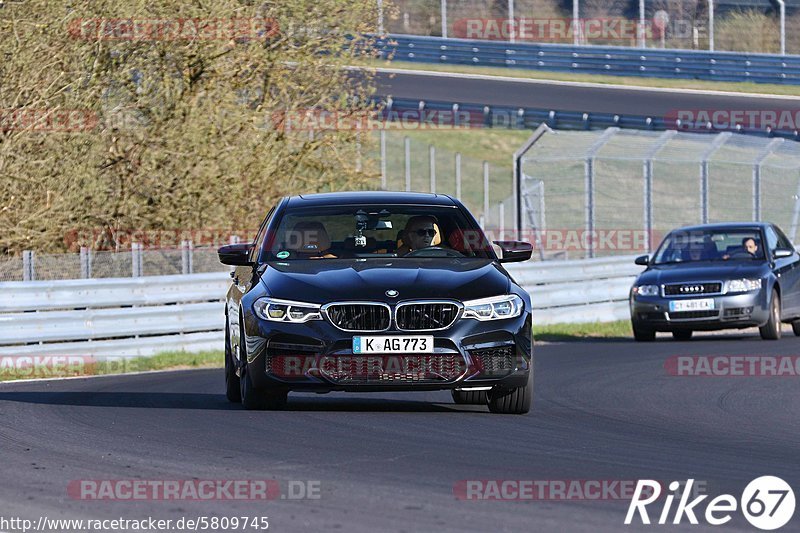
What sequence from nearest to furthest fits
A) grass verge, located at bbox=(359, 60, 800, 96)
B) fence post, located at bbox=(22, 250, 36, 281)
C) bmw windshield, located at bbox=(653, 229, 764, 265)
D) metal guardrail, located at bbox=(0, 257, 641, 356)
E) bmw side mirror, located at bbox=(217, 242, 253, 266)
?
bmw side mirror, located at bbox=(217, 242, 253, 266)
metal guardrail, located at bbox=(0, 257, 641, 356)
fence post, located at bbox=(22, 250, 36, 281)
bmw windshield, located at bbox=(653, 229, 764, 265)
grass verge, located at bbox=(359, 60, 800, 96)

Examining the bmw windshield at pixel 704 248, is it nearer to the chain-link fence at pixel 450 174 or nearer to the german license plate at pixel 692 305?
the german license plate at pixel 692 305

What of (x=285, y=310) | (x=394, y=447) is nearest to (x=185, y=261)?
(x=285, y=310)

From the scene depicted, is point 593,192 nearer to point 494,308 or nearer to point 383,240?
point 383,240

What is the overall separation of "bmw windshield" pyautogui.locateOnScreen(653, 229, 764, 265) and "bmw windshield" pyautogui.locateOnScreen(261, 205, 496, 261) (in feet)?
32.3

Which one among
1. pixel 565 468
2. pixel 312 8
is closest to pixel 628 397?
pixel 565 468

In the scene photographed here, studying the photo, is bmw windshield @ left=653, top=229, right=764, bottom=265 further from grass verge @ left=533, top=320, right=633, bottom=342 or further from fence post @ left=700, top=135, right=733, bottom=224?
fence post @ left=700, top=135, right=733, bottom=224

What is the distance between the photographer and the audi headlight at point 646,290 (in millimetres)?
19969

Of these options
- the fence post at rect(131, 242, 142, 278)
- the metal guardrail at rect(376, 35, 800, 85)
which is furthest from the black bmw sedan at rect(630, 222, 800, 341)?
the metal guardrail at rect(376, 35, 800, 85)

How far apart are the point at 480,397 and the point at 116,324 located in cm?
729

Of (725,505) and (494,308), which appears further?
(494,308)

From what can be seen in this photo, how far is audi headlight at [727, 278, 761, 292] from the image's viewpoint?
64.0 ft

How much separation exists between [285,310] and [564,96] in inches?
1285

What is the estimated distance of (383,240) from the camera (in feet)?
36.4

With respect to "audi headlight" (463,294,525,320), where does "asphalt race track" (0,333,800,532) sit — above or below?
below
